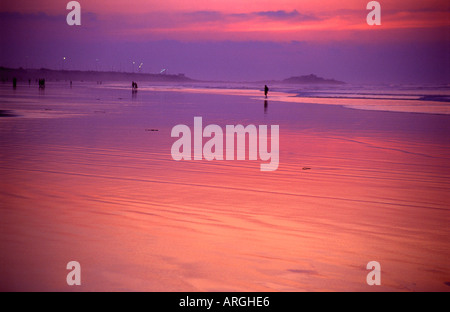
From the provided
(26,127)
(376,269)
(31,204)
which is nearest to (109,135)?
(26,127)

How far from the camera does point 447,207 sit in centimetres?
780

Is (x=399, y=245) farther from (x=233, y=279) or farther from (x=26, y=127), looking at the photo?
(x=26, y=127)

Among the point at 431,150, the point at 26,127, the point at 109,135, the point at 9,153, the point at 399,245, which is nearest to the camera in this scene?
the point at 399,245

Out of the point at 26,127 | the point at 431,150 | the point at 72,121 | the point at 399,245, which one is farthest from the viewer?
the point at 72,121
